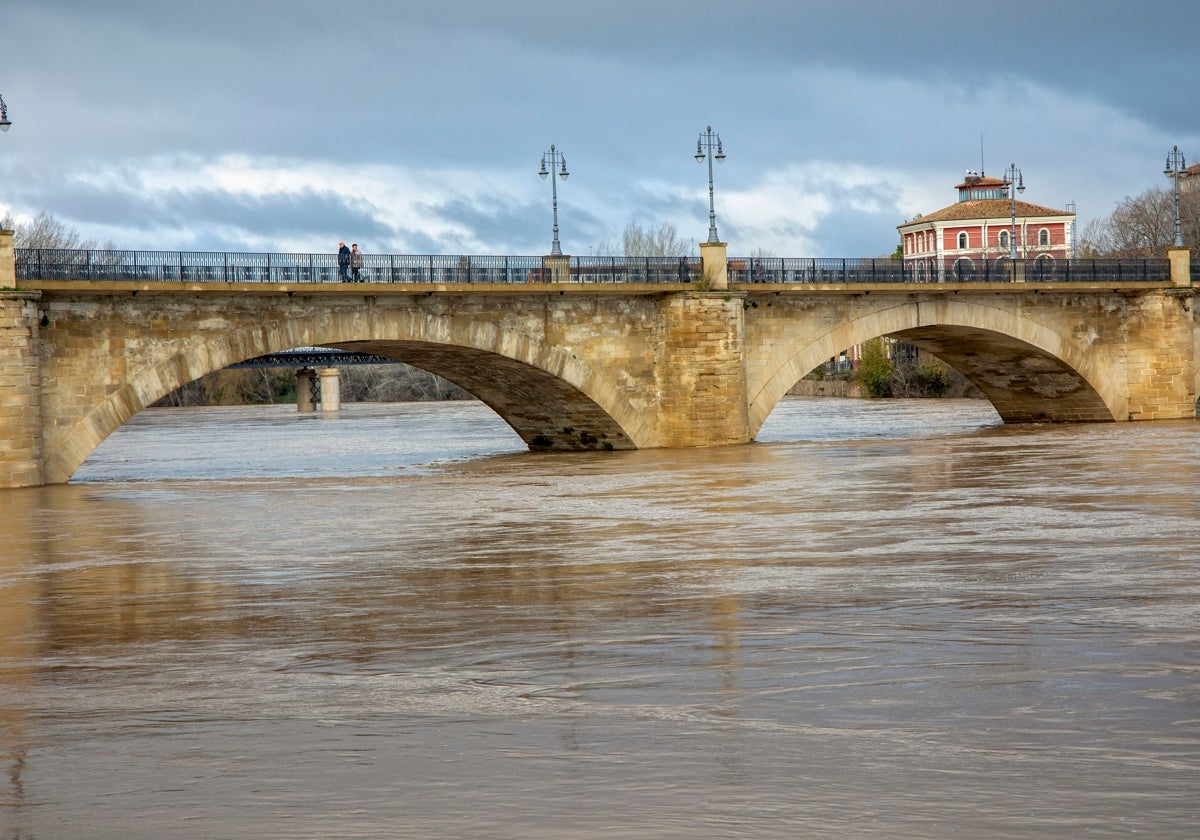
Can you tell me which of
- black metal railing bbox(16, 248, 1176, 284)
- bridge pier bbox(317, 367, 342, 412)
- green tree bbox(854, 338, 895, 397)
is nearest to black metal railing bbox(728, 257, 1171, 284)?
black metal railing bbox(16, 248, 1176, 284)

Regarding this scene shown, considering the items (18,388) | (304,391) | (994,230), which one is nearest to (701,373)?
(18,388)

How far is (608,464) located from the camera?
2766cm

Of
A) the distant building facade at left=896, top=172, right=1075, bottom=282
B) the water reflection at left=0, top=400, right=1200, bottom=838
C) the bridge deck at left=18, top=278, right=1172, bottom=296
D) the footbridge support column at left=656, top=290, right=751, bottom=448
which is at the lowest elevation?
the water reflection at left=0, top=400, right=1200, bottom=838

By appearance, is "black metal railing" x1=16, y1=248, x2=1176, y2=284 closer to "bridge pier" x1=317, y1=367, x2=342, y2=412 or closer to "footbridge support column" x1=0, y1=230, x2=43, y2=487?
"footbridge support column" x1=0, y1=230, x2=43, y2=487

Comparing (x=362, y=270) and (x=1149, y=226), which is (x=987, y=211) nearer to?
(x=1149, y=226)

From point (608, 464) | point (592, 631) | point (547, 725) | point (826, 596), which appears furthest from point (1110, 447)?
point (547, 725)

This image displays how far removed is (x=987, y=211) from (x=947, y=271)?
54.5 meters

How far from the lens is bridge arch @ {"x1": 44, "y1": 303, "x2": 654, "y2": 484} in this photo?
2520cm

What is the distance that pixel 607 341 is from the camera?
101 ft

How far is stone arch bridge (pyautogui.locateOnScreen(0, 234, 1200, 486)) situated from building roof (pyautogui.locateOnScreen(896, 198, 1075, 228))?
47.7 meters

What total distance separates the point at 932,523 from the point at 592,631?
23.0 ft

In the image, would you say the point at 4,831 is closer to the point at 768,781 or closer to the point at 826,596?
the point at 768,781

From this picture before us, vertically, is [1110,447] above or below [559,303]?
below

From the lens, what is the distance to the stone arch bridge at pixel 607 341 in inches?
981
